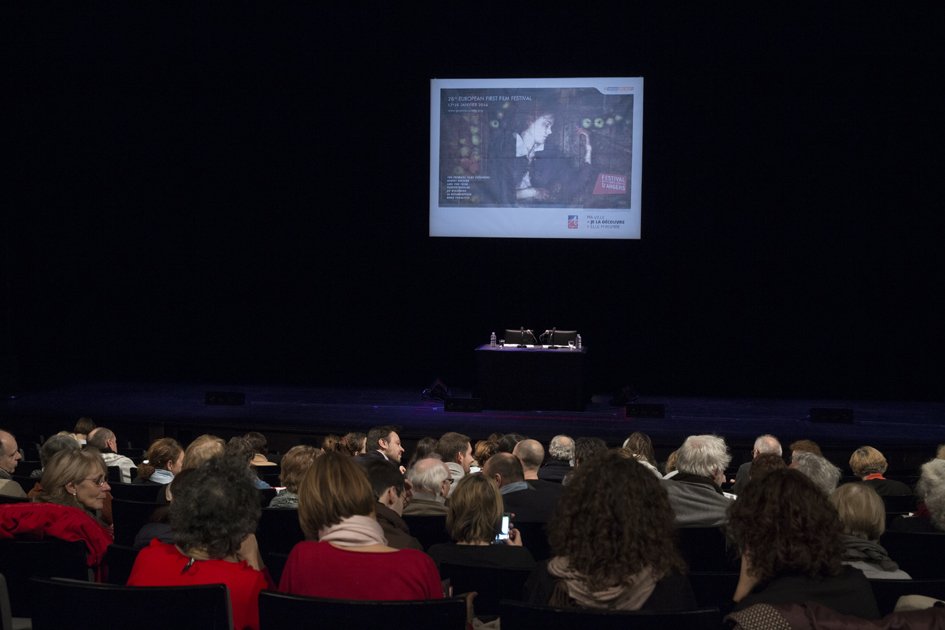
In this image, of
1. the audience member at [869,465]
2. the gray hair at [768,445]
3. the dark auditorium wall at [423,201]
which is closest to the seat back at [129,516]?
the gray hair at [768,445]

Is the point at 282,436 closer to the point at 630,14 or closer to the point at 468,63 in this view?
the point at 468,63

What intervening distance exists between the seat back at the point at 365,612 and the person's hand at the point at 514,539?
79 cm

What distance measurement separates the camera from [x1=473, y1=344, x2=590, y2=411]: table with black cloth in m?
8.66

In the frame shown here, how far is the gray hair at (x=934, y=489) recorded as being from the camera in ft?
9.88

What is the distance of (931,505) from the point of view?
3055 mm

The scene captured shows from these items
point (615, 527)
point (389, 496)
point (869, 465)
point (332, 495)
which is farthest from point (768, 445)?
point (332, 495)

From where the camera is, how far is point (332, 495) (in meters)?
2.09

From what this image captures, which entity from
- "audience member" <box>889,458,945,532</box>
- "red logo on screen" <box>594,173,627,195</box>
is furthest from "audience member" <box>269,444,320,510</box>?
"red logo on screen" <box>594,173,627,195</box>

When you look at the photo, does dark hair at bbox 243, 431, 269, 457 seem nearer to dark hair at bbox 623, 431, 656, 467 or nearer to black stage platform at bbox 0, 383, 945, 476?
dark hair at bbox 623, 431, 656, 467

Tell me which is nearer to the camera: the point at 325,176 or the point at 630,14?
the point at 630,14

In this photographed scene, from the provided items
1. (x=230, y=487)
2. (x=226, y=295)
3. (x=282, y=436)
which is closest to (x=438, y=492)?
(x=230, y=487)

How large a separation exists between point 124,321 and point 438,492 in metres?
8.94

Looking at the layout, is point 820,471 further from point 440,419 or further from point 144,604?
point 440,419

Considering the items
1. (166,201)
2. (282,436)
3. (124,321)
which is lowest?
(282,436)
